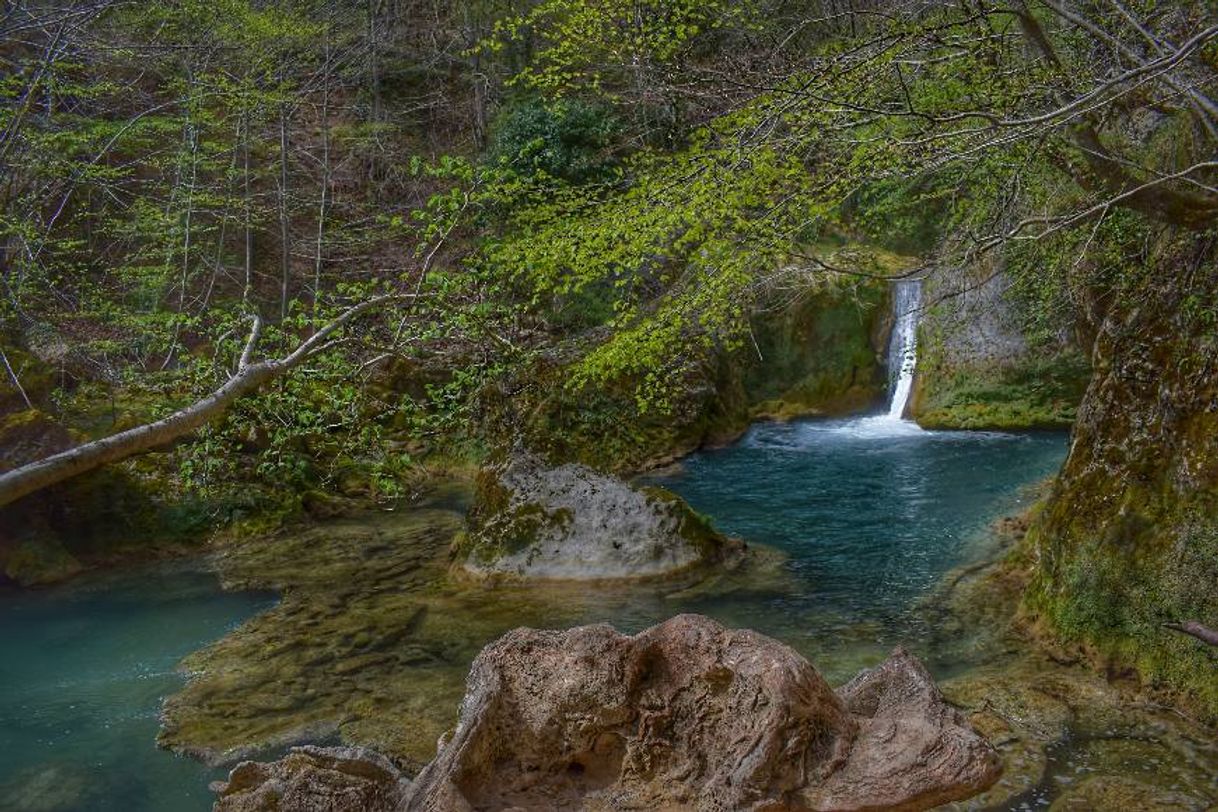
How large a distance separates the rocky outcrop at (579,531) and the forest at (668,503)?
0.04 m

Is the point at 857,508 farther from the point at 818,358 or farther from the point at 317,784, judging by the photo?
the point at 317,784

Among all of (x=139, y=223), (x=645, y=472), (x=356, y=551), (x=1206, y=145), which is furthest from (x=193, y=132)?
(x=1206, y=145)

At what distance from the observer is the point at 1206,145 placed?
6773mm

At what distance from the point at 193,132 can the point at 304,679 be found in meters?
10.8

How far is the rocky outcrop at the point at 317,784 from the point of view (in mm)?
3971

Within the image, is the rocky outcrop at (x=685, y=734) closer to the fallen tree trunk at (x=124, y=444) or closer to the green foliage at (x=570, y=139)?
the fallen tree trunk at (x=124, y=444)

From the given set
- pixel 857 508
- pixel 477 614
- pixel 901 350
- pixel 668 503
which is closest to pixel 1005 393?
pixel 901 350

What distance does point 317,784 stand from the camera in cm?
400

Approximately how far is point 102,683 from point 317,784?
15.6 ft

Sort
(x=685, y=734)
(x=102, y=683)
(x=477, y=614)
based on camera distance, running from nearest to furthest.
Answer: (x=685, y=734)
(x=102, y=683)
(x=477, y=614)

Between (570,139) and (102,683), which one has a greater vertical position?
(570,139)

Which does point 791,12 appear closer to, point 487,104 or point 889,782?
point 487,104

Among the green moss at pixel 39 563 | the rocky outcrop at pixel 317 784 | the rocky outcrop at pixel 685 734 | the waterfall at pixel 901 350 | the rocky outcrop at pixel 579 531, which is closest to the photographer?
the rocky outcrop at pixel 685 734

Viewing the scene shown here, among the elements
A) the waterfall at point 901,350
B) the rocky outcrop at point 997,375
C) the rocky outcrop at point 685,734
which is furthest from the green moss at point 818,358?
the rocky outcrop at point 685,734
